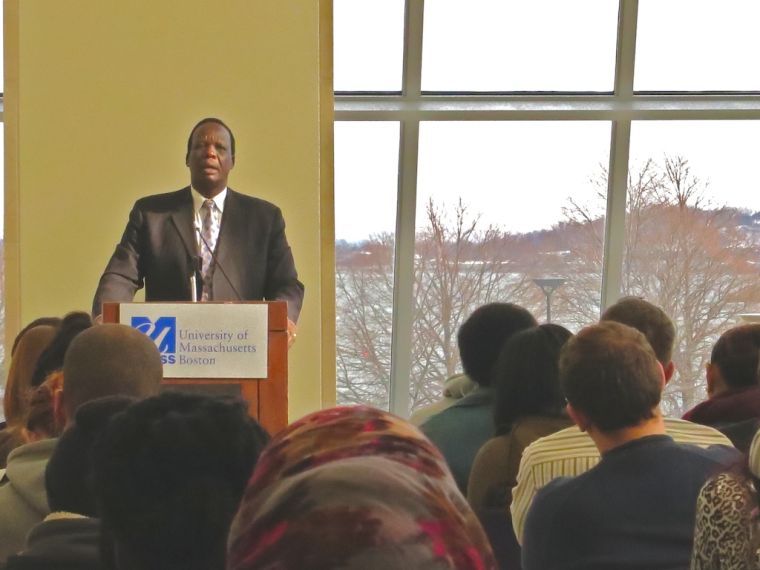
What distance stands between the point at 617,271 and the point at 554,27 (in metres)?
1.57

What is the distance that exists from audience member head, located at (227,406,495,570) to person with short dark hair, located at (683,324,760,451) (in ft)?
7.63

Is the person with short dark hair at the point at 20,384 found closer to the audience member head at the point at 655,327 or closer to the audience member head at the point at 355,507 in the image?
the audience member head at the point at 655,327

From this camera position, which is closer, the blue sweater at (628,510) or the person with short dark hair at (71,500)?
the person with short dark hair at (71,500)

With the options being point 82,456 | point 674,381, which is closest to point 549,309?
point 674,381

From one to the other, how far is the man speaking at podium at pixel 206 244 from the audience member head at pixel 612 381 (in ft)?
10.4

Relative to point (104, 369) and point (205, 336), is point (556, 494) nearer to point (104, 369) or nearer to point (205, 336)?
point (104, 369)

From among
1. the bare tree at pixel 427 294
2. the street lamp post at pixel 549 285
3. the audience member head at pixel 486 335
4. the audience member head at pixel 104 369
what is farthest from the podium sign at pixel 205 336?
the street lamp post at pixel 549 285

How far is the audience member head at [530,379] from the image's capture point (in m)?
2.51

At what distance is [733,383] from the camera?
3008mm

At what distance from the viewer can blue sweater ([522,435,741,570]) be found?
183 centimetres

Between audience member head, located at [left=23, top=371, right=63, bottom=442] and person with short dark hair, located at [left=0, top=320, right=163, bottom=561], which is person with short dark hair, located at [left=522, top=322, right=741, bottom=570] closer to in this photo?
person with short dark hair, located at [left=0, top=320, right=163, bottom=561]

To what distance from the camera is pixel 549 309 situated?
20.6 ft

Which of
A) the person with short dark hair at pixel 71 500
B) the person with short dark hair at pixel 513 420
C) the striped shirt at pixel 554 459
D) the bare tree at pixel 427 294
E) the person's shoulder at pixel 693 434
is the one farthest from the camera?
the bare tree at pixel 427 294

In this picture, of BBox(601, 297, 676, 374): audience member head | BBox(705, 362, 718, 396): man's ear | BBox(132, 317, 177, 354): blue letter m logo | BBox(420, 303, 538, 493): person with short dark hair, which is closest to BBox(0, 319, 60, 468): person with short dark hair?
BBox(132, 317, 177, 354): blue letter m logo
